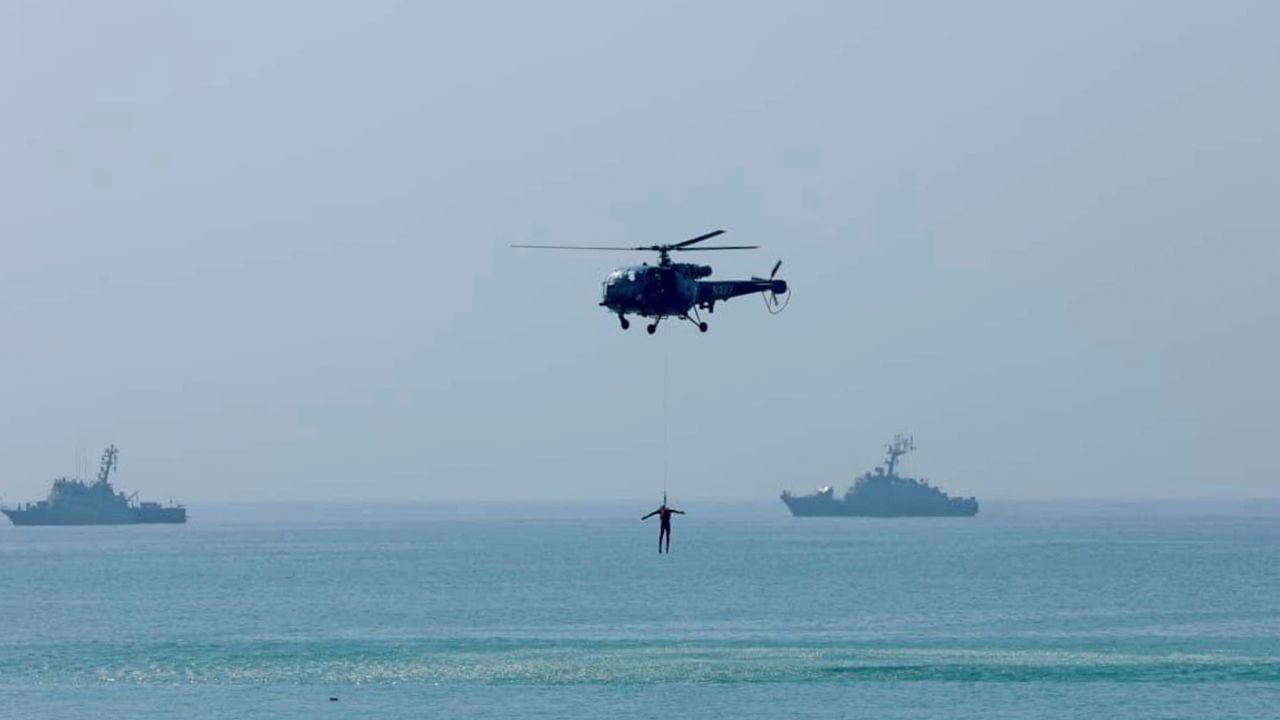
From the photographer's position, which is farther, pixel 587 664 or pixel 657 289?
pixel 587 664

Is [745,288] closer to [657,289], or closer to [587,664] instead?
[657,289]

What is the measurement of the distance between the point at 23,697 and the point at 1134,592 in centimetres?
9095

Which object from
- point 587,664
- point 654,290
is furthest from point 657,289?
point 587,664

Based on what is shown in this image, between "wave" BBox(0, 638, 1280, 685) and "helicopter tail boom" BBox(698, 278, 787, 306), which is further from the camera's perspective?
"wave" BBox(0, 638, 1280, 685)

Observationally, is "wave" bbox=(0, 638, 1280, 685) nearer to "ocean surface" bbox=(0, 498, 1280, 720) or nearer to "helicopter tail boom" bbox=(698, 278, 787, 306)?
"ocean surface" bbox=(0, 498, 1280, 720)

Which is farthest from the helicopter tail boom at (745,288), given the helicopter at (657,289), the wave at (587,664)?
the wave at (587,664)

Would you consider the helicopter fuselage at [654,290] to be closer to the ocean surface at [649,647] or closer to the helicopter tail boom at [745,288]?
the helicopter tail boom at [745,288]

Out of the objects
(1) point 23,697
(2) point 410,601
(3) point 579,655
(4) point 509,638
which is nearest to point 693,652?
(3) point 579,655

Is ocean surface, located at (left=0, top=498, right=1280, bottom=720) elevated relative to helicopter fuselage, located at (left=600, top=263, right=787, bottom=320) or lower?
lower

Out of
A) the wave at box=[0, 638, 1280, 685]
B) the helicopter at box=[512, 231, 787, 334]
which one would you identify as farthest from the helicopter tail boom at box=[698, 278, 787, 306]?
the wave at box=[0, 638, 1280, 685]

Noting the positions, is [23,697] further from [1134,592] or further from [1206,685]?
[1134,592]

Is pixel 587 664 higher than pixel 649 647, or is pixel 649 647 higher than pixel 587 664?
pixel 649 647

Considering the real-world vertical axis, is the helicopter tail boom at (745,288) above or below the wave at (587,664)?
above

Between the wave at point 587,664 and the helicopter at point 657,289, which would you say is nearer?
the helicopter at point 657,289
